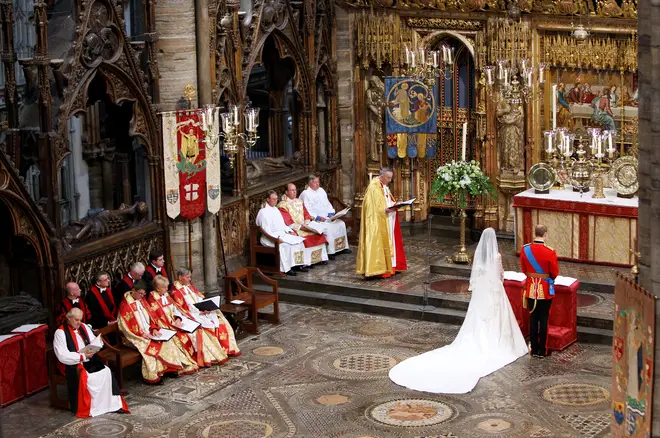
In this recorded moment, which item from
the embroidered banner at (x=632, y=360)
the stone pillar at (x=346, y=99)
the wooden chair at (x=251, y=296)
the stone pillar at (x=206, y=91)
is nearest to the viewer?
the embroidered banner at (x=632, y=360)

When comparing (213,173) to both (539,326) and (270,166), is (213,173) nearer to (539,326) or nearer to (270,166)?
(270,166)

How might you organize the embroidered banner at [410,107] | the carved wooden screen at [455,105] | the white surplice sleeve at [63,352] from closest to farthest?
the white surplice sleeve at [63,352], the embroidered banner at [410,107], the carved wooden screen at [455,105]

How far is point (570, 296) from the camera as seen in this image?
54.0ft

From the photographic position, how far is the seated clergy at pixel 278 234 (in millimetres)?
19812

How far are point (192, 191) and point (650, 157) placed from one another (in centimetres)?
956

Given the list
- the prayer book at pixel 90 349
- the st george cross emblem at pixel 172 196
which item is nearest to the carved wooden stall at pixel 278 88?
the st george cross emblem at pixel 172 196

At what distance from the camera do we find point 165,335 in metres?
15.8

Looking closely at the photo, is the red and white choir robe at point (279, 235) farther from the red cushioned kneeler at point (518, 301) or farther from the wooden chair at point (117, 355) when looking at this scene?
the wooden chair at point (117, 355)

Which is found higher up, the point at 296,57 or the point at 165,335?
the point at 296,57

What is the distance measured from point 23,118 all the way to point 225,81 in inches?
154

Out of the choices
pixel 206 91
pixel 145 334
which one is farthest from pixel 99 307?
pixel 206 91

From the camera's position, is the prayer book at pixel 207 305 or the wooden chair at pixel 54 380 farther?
the prayer book at pixel 207 305

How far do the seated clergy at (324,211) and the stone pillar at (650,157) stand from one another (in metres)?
10.7

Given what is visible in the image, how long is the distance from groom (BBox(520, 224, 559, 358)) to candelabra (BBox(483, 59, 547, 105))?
397 centimetres
